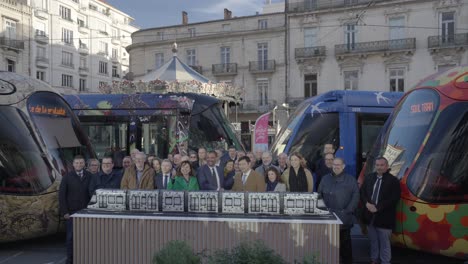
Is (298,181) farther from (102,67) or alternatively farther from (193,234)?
(102,67)

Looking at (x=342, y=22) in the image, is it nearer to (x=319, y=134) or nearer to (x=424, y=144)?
(x=319, y=134)

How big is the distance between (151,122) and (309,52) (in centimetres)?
2372

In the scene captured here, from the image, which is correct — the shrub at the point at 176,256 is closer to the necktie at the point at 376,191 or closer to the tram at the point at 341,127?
the necktie at the point at 376,191

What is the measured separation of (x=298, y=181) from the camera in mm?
6836

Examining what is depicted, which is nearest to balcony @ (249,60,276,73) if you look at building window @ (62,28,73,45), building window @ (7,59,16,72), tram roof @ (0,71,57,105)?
building window @ (7,59,16,72)

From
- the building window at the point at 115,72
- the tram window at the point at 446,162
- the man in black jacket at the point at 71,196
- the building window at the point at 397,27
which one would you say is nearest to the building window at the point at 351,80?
the building window at the point at 397,27

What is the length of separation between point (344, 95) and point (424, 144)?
14.7ft

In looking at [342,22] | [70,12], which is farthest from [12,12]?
[342,22]

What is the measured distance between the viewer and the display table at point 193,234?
4898mm

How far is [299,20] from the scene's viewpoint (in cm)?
3372

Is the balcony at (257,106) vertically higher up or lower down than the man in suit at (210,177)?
higher up

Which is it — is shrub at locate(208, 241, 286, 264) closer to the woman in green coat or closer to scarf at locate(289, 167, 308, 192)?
the woman in green coat

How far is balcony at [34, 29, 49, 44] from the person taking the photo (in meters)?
39.9

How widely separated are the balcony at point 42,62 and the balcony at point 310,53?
23906 millimetres
